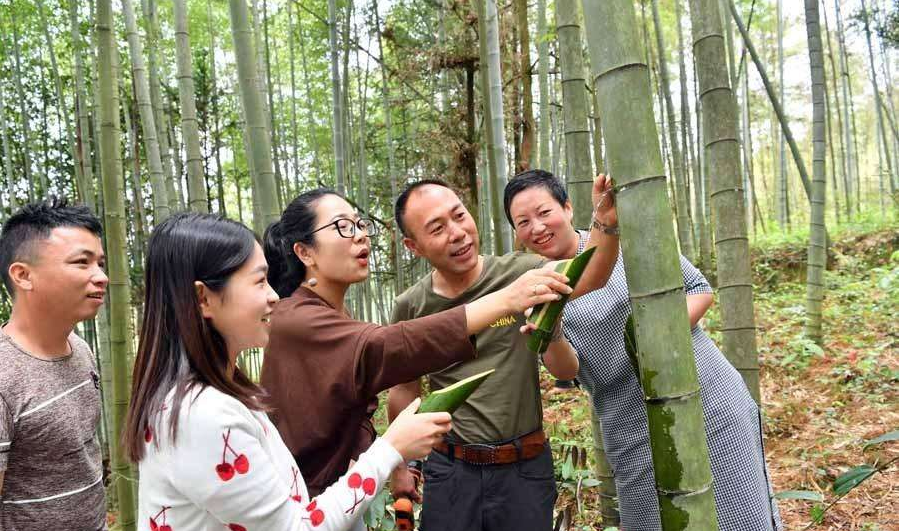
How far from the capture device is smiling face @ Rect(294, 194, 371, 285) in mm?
1545

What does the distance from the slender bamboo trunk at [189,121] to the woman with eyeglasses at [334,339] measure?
1280 millimetres

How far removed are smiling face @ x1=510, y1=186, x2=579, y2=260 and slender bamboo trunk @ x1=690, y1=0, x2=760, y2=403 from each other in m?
0.53

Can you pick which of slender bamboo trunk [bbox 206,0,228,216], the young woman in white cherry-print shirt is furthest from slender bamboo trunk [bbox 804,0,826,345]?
slender bamboo trunk [bbox 206,0,228,216]

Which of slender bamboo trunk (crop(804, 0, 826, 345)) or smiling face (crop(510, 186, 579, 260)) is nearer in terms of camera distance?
smiling face (crop(510, 186, 579, 260))

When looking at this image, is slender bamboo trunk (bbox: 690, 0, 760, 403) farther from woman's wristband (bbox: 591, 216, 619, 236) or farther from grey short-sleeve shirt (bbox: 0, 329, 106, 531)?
grey short-sleeve shirt (bbox: 0, 329, 106, 531)

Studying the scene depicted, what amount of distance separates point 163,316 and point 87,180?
5.75 meters

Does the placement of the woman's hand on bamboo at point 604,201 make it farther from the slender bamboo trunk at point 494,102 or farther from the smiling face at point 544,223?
the slender bamboo trunk at point 494,102

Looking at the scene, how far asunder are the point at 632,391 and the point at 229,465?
1.06 m

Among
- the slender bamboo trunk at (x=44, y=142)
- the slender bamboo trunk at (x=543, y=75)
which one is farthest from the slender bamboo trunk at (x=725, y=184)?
the slender bamboo trunk at (x=44, y=142)

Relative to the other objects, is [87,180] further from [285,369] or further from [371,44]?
[285,369]

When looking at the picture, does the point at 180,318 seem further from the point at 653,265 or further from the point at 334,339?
the point at 653,265

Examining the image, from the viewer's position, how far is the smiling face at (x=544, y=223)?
1712 millimetres

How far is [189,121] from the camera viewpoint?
9.55 ft

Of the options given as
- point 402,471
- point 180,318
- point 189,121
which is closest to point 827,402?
point 402,471
